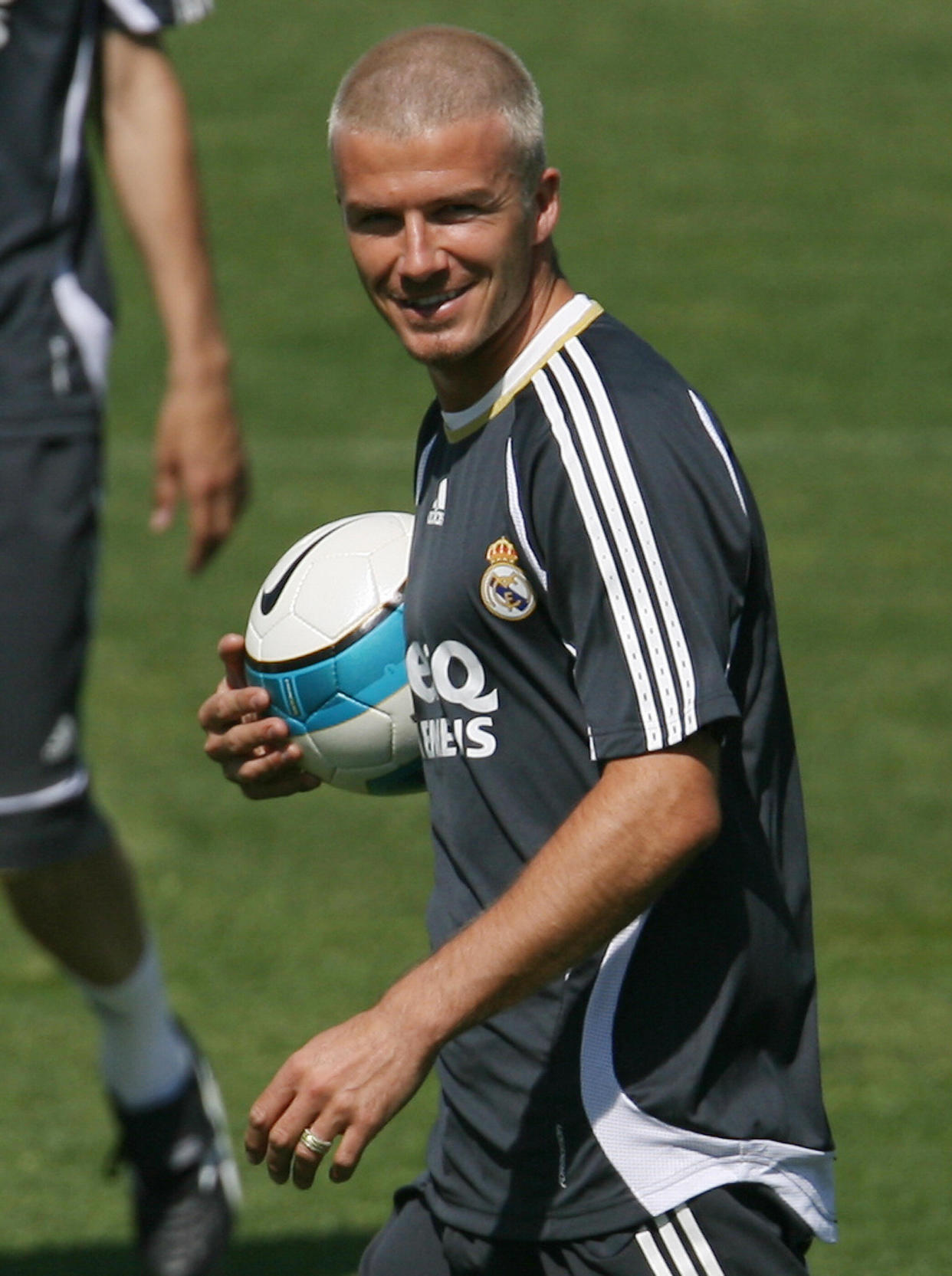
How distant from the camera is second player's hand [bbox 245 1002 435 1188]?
8.35ft

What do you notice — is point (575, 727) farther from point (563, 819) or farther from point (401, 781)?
point (401, 781)

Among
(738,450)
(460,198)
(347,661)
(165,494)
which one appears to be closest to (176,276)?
(165,494)

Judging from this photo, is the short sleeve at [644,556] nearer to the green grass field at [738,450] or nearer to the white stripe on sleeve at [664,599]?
the white stripe on sleeve at [664,599]

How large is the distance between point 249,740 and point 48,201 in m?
1.41

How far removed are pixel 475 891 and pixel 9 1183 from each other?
87.9 inches

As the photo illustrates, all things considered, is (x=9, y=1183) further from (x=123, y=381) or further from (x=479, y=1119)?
(x=123, y=381)

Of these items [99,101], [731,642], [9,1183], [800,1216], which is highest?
[99,101]

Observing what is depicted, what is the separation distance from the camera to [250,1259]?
15.1 ft

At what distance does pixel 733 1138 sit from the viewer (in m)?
2.88

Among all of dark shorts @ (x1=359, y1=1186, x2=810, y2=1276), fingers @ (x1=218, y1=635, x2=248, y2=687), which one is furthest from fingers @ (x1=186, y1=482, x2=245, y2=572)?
dark shorts @ (x1=359, y1=1186, x2=810, y2=1276)

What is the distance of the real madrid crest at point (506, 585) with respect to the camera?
2.80 metres

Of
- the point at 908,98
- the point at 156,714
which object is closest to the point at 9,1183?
the point at 156,714

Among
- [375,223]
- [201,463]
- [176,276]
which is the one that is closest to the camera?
[375,223]

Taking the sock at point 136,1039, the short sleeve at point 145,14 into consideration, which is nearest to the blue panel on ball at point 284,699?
the sock at point 136,1039
